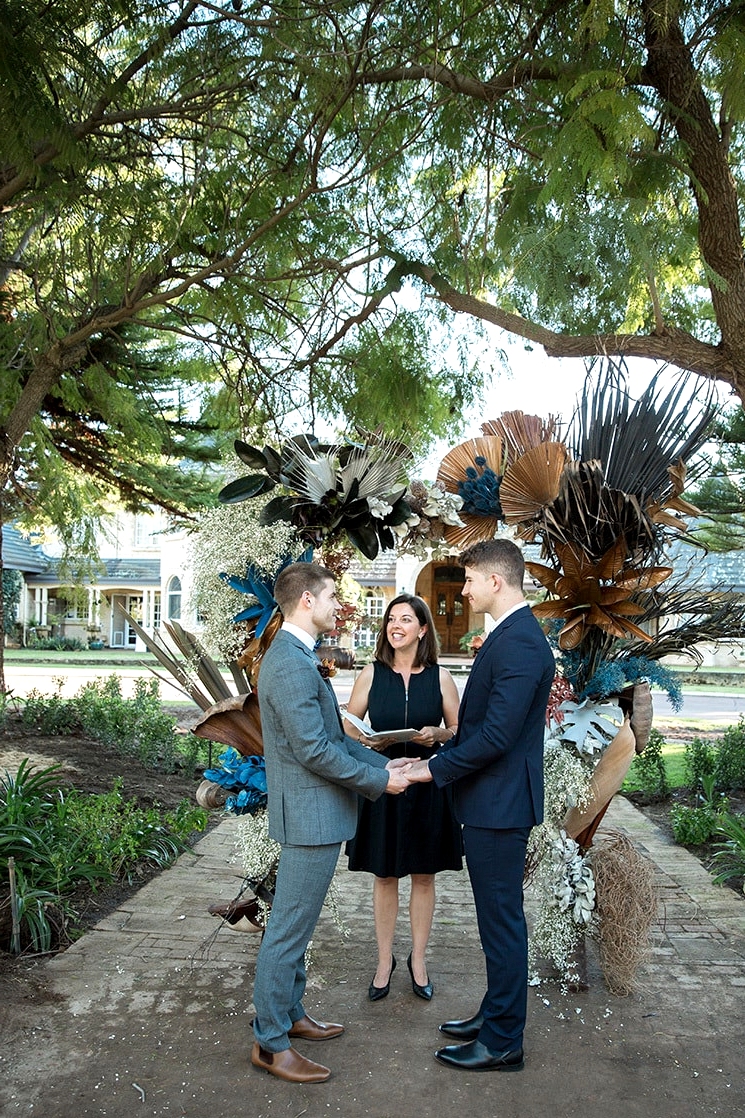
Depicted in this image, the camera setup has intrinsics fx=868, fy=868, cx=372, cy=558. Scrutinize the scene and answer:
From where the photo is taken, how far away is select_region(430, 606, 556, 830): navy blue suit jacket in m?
3.20

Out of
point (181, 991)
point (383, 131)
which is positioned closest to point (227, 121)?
point (383, 131)

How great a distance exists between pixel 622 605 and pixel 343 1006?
2105 millimetres

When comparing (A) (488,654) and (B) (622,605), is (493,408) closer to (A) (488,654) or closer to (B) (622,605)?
(B) (622,605)

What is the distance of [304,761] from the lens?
309cm

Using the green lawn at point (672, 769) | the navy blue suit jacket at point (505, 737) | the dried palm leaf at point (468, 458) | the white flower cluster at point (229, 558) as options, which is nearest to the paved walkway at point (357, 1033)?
the navy blue suit jacket at point (505, 737)

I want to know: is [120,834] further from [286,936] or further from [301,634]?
[301,634]

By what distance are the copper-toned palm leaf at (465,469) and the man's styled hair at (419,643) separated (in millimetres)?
476

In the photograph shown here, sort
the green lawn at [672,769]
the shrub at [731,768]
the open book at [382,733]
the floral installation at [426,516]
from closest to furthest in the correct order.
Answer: the open book at [382,733] < the floral installation at [426,516] < the shrub at [731,768] < the green lawn at [672,769]

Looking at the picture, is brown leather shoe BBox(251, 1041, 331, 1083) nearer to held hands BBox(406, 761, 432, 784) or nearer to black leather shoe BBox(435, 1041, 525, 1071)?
black leather shoe BBox(435, 1041, 525, 1071)

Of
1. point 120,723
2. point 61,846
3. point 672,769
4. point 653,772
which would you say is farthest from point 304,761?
point 672,769

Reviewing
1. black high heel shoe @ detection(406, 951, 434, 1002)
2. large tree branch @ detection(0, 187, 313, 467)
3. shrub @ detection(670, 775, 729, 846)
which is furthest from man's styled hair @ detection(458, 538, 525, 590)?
shrub @ detection(670, 775, 729, 846)

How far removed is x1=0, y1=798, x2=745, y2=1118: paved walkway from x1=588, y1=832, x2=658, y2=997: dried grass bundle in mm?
123

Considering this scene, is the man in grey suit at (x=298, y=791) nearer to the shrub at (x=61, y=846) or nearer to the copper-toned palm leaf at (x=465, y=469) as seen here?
the copper-toned palm leaf at (x=465, y=469)

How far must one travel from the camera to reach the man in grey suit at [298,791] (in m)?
3.09
